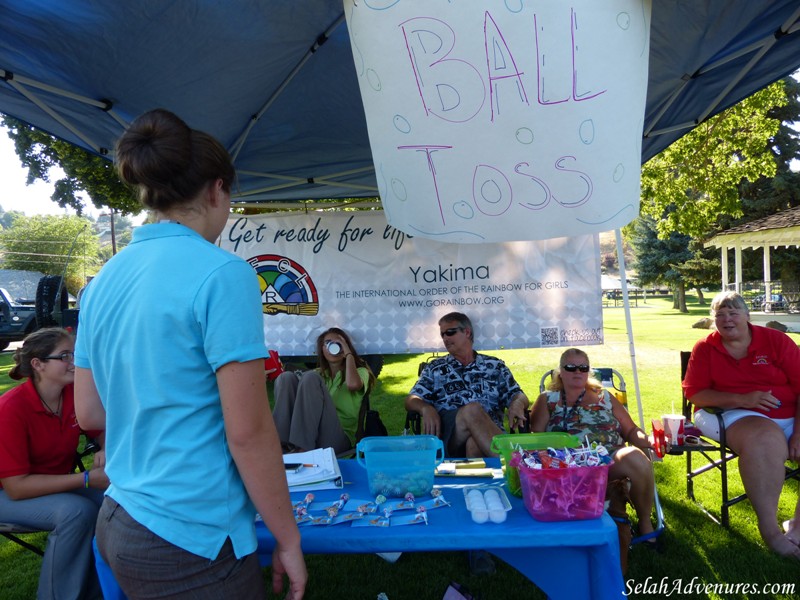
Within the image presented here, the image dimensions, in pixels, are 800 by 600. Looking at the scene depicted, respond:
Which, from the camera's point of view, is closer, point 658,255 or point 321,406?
point 321,406

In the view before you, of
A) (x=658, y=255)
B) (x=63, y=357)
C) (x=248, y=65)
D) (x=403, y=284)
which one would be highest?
(x=658, y=255)

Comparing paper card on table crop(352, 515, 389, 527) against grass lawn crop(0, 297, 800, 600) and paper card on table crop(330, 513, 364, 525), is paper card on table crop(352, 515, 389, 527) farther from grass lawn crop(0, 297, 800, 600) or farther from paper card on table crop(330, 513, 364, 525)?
grass lawn crop(0, 297, 800, 600)

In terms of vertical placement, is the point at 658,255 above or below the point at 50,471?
above

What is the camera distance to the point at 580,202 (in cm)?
189

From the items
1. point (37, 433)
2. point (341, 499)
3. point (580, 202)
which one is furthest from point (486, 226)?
point (37, 433)

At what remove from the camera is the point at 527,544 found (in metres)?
1.51

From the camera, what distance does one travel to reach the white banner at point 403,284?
392 centimetres

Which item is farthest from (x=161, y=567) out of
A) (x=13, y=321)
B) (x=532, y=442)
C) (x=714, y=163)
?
(x=13, y=321)

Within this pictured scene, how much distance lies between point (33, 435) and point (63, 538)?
447mm

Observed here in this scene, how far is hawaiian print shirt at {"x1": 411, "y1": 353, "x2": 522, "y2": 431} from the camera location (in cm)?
351

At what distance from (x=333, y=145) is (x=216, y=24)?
5.03ft

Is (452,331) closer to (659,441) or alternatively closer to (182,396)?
(659,441)

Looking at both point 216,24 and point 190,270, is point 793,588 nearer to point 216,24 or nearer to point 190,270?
point 190,270

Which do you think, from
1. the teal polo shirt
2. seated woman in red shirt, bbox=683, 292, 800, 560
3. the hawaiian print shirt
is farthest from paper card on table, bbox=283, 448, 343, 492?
seated woman in red shirt, bbox=683, 292, 800, 560
